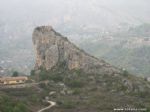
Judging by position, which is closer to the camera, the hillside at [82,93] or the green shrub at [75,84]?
the hillside at [82,93]

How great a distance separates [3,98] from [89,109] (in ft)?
83.4

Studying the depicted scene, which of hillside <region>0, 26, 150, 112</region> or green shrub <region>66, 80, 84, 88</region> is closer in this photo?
hillside <region>0, 26, 150, 112</region>

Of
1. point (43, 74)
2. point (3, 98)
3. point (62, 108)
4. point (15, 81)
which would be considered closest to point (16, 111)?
point (3, 98)

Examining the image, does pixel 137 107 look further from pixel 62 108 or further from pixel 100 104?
pixel 62 108

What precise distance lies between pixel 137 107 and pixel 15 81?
54724 mm

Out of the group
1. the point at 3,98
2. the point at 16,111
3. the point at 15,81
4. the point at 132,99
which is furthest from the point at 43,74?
the point at 16,111

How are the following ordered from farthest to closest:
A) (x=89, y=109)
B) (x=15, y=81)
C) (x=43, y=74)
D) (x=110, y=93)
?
(x=43, y=74)
(x=15, y=81)
(x=110, y=93)
(x=89, y=109)

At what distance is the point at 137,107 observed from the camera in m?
145

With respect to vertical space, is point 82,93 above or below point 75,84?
below

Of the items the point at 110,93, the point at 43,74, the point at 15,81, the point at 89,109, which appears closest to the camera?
the point at 89,109

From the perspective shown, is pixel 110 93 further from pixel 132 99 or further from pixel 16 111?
pixel 16 111

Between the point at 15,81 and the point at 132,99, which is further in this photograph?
the point at 15,81

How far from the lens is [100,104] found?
150 meters

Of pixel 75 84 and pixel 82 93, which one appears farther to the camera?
pixel 75 84
